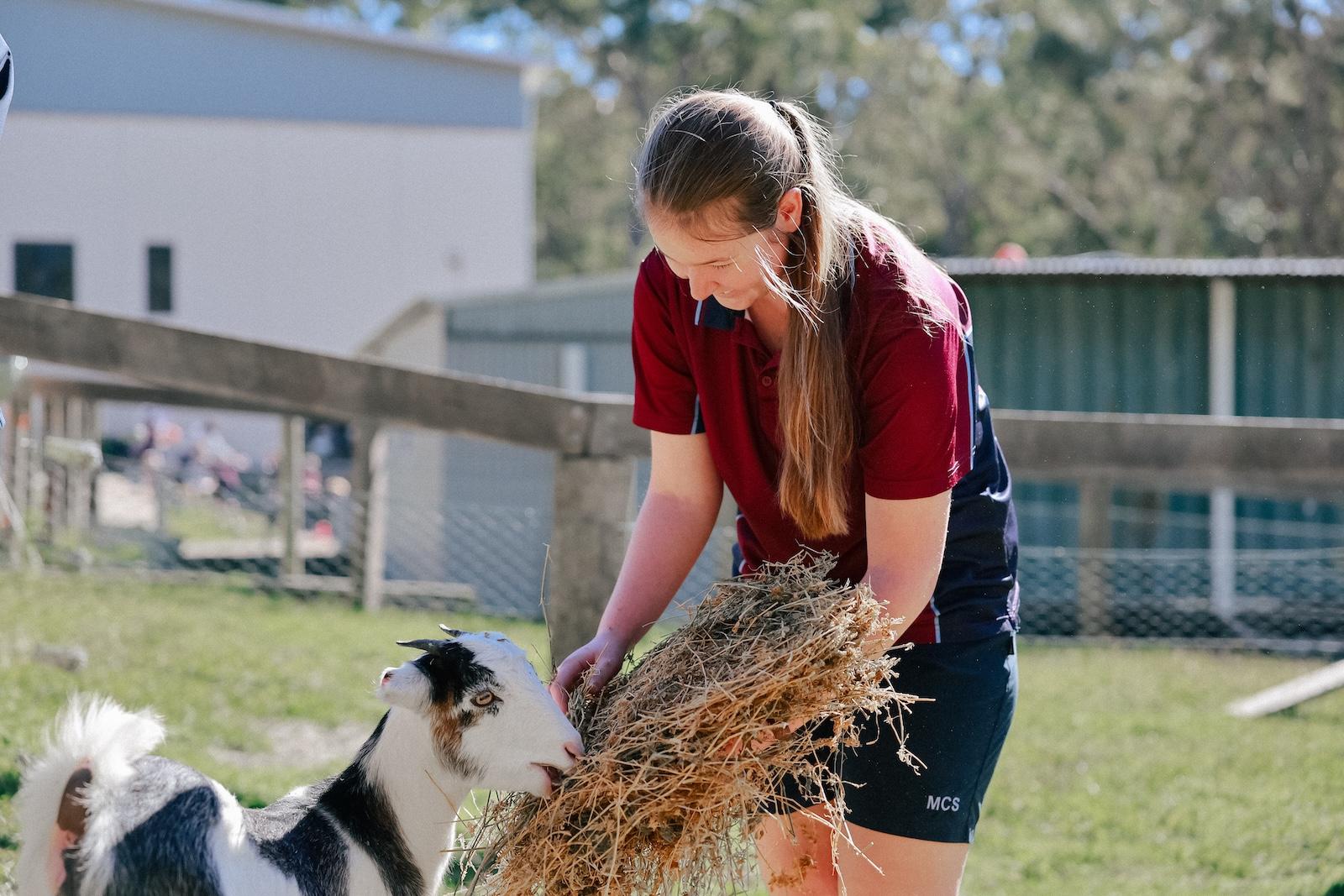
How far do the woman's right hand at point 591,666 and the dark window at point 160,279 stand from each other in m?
21.6

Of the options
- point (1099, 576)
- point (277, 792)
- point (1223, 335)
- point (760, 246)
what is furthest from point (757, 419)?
point (1223, 335)

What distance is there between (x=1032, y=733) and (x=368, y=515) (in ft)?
14.2

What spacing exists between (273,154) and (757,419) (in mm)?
21802

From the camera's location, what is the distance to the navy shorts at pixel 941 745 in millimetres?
2562

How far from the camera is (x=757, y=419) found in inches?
103

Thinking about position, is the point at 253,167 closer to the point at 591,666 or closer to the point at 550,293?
the point at 550,293

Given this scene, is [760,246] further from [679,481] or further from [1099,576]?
[1099,576]

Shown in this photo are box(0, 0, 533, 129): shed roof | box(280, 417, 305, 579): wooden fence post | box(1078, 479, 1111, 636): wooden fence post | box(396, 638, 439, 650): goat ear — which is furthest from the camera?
box(0, 0, 533, 129): shed roof

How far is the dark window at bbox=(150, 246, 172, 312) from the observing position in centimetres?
2247

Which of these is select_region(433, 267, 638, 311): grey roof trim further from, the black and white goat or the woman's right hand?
the black and white goat

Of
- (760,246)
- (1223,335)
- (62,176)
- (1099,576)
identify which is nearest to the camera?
(760,246)

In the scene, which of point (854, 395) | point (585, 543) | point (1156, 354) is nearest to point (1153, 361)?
point (1156, 354)

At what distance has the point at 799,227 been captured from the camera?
7.81 feet

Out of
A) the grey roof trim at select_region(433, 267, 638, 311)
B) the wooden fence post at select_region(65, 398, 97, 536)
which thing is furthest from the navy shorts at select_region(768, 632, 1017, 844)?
the grey roof trim at select_region(433, 267, 638, 311)
